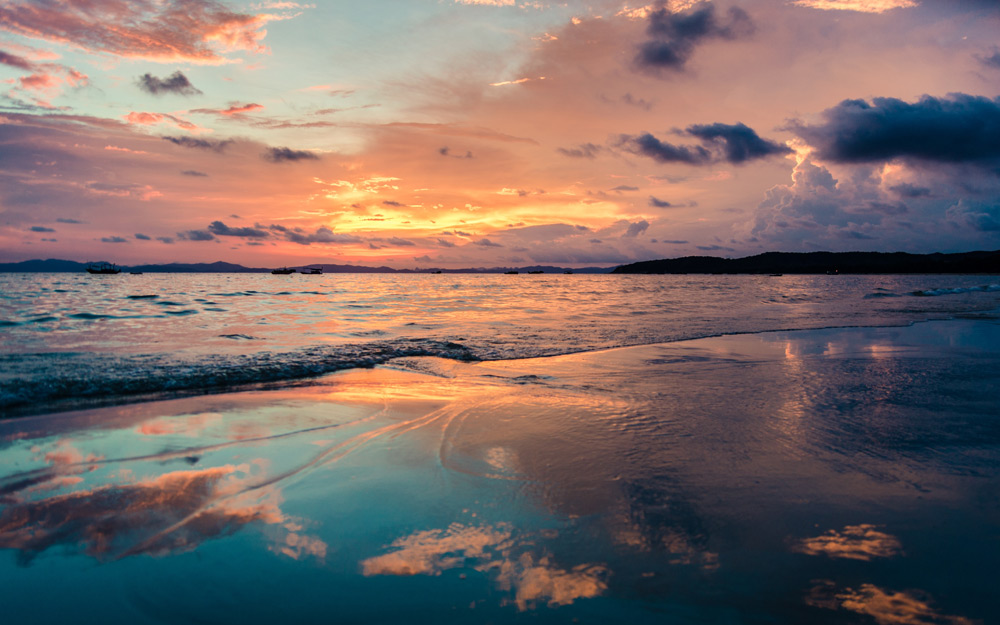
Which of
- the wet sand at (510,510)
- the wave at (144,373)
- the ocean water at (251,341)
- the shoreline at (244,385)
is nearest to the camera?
the wet sand at (510,510)

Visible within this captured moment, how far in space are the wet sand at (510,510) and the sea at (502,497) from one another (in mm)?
20

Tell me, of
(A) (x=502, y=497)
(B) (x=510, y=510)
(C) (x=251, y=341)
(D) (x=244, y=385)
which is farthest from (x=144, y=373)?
(B) (x=510, y=510)

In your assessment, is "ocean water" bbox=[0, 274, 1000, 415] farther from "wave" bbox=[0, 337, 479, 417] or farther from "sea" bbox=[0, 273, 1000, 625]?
"sea" bbox=[0, 273, 1000, 625]

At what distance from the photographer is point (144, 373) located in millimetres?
9062

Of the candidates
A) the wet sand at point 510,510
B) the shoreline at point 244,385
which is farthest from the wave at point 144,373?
the wet sand at point 510,510

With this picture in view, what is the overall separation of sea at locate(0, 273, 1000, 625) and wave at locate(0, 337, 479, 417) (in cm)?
9

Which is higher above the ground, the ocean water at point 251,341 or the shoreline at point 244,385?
the ocean water at point 251,341

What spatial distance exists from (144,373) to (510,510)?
8.54 metres

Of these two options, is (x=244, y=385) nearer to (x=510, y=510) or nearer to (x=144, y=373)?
(x=144, y=373)

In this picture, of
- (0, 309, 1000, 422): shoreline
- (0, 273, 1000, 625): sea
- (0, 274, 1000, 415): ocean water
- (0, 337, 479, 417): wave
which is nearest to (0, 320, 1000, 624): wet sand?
(0, 273, 1000, 625): sea

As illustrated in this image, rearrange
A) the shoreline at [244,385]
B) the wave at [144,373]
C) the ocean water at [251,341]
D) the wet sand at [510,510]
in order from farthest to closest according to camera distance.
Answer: the ocean water at [251,341]
the wave at [144,373]
the shoreline at [244,385]
the wet sand at [510,510]

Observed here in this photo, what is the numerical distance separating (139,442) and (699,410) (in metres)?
6.79

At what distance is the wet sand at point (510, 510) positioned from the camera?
2.72 metres

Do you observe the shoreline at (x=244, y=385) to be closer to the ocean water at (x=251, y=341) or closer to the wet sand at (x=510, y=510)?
the ocean water at (x=251, y=341)
